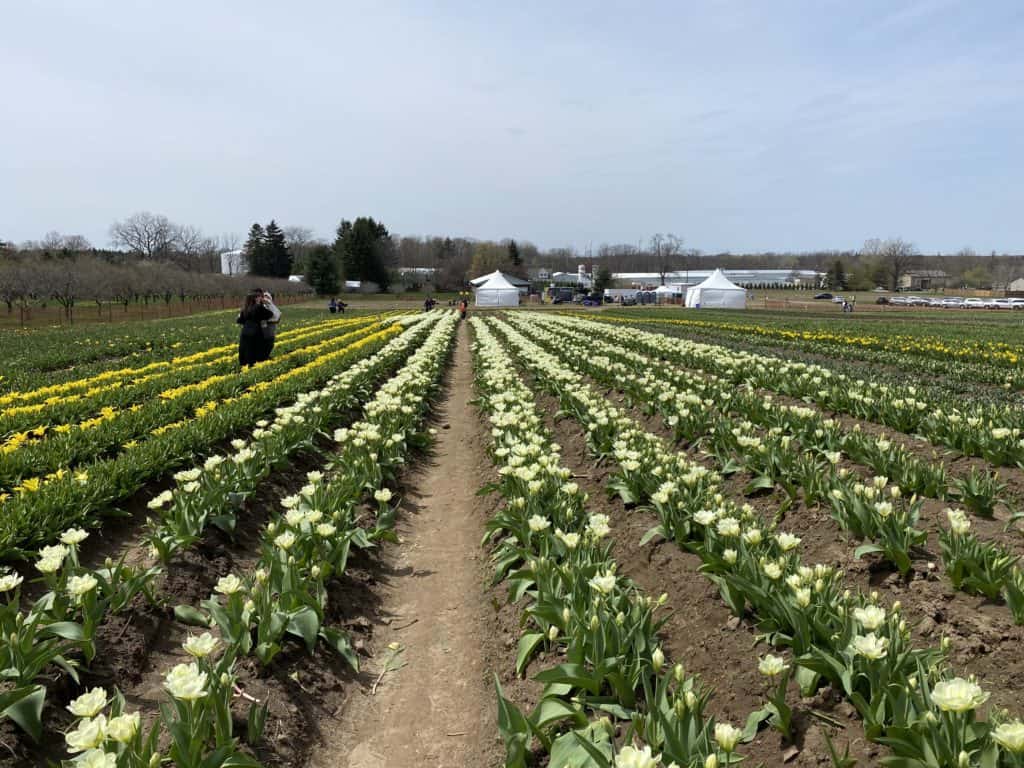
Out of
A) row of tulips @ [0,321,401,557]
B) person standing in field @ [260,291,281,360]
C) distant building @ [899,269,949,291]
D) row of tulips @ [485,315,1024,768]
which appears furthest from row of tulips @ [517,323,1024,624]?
distant building @ [899,269,949,291]

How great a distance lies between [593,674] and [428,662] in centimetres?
145

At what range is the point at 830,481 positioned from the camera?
5.02m

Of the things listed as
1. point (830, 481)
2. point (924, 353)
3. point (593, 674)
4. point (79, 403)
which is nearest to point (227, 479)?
point (593, 674)

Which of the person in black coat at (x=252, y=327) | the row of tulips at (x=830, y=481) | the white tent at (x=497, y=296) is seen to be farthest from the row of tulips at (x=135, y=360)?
the white tent at (x=497, y=296)

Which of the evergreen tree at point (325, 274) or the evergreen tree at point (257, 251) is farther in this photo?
the evergreen tree at point (257, 251)

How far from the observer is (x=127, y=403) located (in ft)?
35.0

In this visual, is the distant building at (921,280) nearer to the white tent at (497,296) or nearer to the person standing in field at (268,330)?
the white tent at (497,296)

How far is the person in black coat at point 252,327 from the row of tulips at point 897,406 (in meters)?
9.71

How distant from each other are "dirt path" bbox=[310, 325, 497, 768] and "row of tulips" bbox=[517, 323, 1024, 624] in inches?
106

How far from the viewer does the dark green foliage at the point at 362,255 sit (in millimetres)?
104875

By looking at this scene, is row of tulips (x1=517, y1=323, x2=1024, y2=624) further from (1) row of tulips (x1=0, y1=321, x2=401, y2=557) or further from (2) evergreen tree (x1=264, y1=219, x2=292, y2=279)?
(2) evergreen tree (x1=264, y1=219, x2=292, y2=279)

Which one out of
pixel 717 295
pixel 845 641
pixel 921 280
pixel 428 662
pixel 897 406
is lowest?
pixel 428 662

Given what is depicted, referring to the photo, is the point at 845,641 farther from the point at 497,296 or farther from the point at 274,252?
the point at 274,252

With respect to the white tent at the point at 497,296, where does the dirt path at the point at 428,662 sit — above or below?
below
